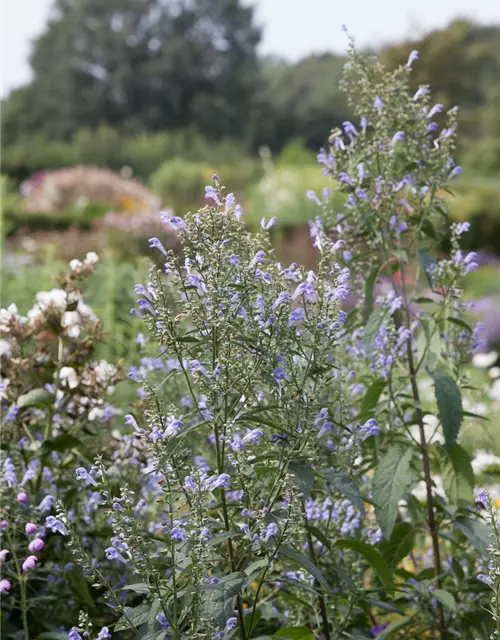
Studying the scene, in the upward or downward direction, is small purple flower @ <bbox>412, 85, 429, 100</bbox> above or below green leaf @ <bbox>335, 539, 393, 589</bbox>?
above

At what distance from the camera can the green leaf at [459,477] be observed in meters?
2.38

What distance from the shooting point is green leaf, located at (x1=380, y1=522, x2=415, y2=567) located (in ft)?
8.09

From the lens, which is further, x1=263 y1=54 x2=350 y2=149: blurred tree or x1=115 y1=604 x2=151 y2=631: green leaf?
x1=263 y1=54 x2=350 y2=149: blurred tree

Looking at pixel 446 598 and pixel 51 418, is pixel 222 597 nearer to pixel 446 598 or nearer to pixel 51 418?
pixel 446 598

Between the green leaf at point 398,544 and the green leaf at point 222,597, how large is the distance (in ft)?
2.94

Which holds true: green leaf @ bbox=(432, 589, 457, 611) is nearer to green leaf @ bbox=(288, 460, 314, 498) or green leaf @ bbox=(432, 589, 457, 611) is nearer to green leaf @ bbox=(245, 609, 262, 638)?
green leaf @ bbox=(245, 609, 262, 638)

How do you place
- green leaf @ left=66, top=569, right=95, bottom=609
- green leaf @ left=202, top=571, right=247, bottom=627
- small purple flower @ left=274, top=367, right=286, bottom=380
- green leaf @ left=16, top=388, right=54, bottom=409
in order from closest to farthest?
green leaf @ left=202, top=571, right=247, bottom=627 → small purple flower @ left=274, top=367, right=286, bottom=380 → green leaf @ left=66, top=569, right=95, bottom=609 → green leaf @ left=16, top=388, right=54, bottom=409

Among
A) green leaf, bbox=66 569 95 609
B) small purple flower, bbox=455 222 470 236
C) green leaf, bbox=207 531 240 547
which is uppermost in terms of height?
small purple flower, bbox=455 222 470 236

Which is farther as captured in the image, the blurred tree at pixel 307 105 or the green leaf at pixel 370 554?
the blurred tree at pixel 307 105

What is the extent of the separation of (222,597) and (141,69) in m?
47.7

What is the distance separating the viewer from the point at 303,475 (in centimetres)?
172

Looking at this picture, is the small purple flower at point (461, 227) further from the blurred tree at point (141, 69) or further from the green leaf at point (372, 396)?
the blurred tree at point (141, 69)

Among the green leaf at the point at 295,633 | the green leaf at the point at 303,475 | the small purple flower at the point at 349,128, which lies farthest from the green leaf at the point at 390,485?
the small purple flower at the point at 349,128

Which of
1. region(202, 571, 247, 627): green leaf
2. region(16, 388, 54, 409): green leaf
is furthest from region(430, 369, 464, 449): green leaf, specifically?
region(16, 388, 54, 409): green leaf
